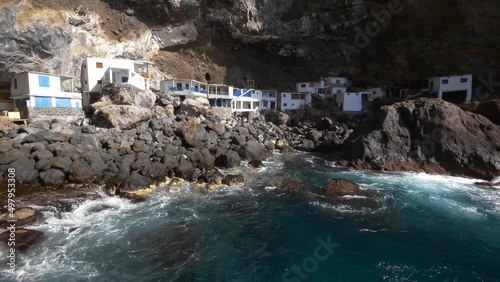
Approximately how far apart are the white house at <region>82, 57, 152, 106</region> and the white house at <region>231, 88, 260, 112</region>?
18.1m

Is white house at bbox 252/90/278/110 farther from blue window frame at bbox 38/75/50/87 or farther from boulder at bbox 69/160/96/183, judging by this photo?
boulder at bbox 69/160/96/183

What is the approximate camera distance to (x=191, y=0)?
48781mm

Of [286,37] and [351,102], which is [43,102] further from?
[351,102]

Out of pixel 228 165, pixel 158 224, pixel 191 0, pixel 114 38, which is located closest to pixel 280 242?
pixel 158 224

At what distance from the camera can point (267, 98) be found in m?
55.2

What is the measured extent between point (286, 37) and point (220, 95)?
1937cm

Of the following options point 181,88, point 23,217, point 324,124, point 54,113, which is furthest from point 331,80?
point 23,217

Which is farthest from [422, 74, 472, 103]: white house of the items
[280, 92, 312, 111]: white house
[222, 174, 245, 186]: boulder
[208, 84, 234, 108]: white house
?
[222, 174, 245, 186]: boulder

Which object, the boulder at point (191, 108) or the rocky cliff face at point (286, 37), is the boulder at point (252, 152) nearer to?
the boulder at point (191, 108)

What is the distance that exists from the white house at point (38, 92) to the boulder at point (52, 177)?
13893 mm

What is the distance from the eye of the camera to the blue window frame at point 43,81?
30.6 metres

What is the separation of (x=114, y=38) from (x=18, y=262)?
4094cm

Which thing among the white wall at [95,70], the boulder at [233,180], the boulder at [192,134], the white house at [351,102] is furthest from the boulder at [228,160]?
the white house at [351,102]

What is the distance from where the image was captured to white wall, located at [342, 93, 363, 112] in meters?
53.3
